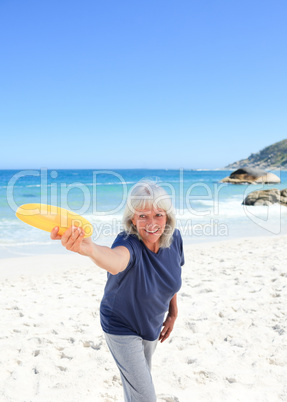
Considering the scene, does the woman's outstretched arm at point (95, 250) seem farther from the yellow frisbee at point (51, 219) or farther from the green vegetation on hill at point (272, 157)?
the green vegetation on hill at point (272, 157)

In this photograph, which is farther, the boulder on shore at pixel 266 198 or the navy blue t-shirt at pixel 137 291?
the boulder on shore at pixel 266 198

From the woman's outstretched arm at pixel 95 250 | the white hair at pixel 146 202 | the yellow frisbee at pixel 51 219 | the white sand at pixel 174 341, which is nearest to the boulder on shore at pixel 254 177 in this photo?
the white sand at pixel 174 341

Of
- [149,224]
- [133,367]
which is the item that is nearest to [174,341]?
[133,367]

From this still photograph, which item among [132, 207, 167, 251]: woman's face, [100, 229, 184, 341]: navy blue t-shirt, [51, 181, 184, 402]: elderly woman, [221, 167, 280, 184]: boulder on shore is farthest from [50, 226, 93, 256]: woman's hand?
[221, 167, 280, 184]: boulder on shore

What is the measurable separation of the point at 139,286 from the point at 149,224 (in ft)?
1.21

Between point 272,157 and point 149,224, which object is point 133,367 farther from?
point 272,157

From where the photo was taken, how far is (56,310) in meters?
Answer: 4.62

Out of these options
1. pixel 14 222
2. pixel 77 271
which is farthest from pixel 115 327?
pixel 14 222

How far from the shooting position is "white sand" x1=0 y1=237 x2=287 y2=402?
290 cm

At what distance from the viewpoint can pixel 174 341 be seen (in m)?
3.74

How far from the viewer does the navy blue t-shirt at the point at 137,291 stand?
199cm

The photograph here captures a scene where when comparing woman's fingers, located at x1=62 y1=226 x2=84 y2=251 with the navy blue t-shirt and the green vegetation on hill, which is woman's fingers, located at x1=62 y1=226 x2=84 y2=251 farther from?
the green vegetation on hill

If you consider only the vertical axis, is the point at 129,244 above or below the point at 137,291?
above

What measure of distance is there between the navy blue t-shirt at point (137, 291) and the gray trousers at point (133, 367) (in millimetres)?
50
